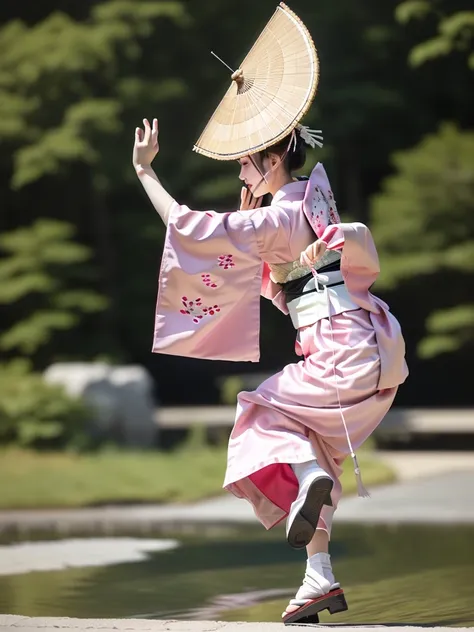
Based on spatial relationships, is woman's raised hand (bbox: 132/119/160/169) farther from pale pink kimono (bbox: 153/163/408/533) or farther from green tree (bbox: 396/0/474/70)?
green tree (bbox: 396/0/474/70)

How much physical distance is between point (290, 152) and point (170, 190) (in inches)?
439

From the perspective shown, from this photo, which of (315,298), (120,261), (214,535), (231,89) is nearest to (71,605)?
(315,298)

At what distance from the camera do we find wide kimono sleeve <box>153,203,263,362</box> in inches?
150

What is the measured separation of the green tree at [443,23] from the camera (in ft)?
30.1

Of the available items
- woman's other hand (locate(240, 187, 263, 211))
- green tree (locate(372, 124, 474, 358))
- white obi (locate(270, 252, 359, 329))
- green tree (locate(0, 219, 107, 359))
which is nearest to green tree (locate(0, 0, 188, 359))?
green tree (locate(0, 219, 107, 359))

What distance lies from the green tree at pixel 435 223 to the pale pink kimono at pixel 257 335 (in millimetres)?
8155

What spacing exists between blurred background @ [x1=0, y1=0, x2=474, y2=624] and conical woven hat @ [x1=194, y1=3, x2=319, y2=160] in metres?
6.36

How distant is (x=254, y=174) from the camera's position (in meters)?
4.11

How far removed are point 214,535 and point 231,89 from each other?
3.47m

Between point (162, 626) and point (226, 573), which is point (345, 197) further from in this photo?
point (162, 626)

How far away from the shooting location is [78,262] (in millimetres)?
14633

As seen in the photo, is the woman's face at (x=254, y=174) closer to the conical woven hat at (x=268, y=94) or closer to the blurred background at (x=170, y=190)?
the conical woven hat at (x=268, y=94)

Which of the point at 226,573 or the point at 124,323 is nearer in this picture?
the point at 226,573

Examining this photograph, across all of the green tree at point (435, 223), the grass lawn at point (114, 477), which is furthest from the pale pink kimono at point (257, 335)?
the green tree at point (435, 223)
